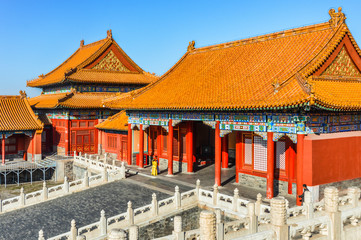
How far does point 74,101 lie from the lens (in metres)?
34.4

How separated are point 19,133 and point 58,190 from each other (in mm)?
12974

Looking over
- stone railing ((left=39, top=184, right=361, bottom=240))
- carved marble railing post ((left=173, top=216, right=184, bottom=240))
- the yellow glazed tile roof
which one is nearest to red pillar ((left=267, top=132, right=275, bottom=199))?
the yellow glazed tile roof

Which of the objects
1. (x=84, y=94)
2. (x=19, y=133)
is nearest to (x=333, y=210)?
(x=19, y=133)

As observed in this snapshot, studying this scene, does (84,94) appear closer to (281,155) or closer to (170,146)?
(170,146)

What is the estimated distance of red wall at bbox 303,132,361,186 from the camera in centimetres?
1609

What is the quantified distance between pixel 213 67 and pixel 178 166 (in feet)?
23.7

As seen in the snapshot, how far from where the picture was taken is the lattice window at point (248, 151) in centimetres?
2022

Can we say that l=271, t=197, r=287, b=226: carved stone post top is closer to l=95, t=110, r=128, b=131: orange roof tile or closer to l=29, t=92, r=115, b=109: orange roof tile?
l=95, t=110, r=128, b=131: orange roof tile

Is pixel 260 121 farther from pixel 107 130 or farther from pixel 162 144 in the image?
pixel 107 130

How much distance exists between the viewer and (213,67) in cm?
2425

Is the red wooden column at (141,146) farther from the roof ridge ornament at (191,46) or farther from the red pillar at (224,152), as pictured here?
the roof ridge ornament at (191,46)

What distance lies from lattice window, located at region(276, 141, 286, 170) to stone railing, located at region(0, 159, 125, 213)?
33.1 ft

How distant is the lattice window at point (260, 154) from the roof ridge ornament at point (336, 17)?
703 cm

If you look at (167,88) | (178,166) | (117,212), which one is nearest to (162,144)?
(178,166)
